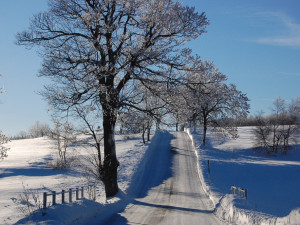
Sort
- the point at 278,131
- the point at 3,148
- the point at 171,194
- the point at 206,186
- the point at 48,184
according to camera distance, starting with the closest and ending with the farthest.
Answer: the point at 3,148 < the point at 171,194 < the point at 206,186 < the point at 48,184 < the point at 278,131

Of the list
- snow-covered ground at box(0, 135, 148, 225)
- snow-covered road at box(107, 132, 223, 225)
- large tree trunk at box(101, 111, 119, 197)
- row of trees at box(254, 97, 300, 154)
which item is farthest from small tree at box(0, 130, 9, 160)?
row of trees at box(254, 97, 300, 154)

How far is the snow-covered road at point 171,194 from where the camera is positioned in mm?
13102

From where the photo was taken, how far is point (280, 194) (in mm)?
29031

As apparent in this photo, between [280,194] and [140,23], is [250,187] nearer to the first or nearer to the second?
[280,194]

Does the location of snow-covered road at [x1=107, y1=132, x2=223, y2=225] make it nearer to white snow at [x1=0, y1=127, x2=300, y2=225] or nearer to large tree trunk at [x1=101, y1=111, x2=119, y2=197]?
white snow at [x1=0, y1=127, x2=300, y2=225]

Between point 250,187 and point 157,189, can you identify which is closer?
point 157,189

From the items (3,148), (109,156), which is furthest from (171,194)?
(3,148)

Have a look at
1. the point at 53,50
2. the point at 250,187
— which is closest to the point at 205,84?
the point at 53,50

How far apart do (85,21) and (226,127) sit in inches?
1596

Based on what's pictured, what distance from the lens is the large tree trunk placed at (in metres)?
16.7

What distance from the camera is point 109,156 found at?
17156 mm

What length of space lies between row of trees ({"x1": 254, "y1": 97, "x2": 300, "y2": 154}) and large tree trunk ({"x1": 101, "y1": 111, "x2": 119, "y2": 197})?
139 feet

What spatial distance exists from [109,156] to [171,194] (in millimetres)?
7360

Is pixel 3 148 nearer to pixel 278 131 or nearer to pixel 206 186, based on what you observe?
pixel 206 186
